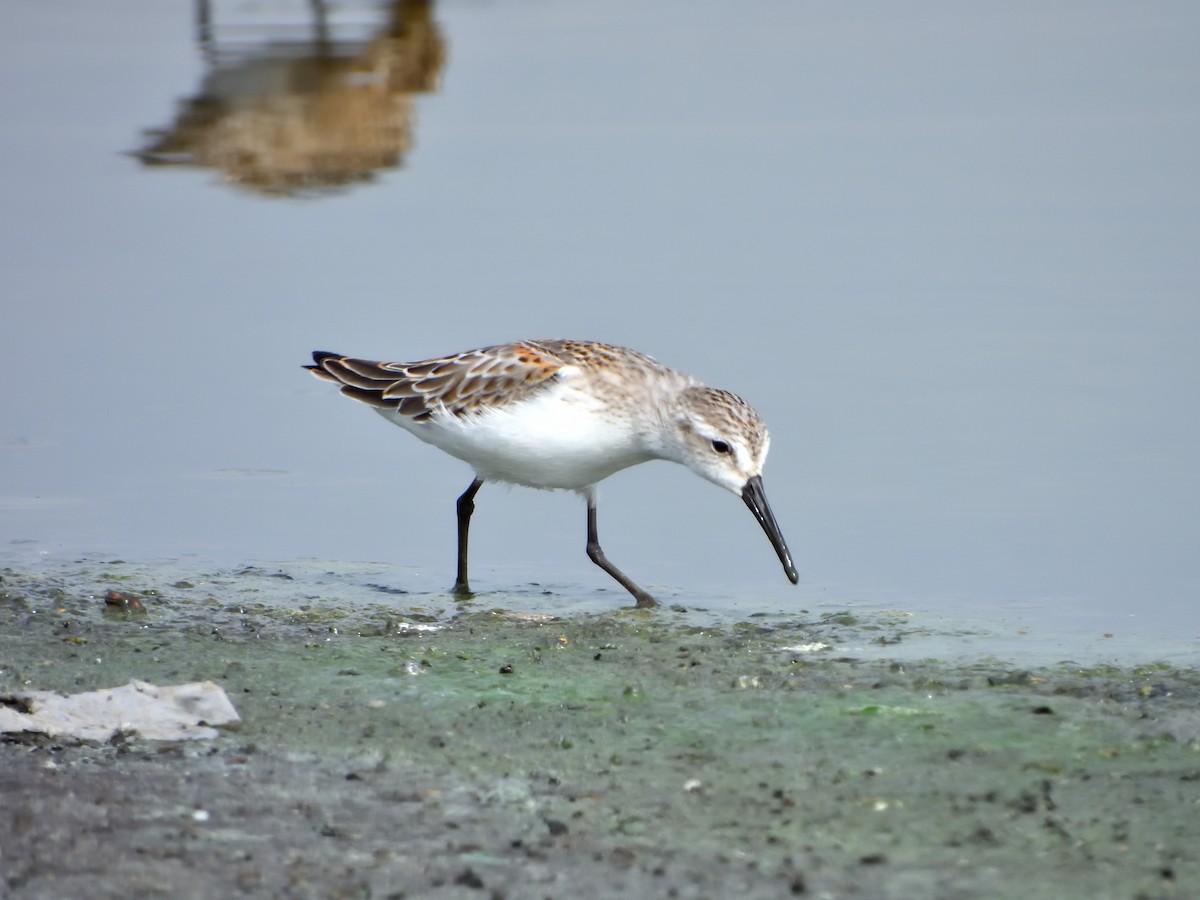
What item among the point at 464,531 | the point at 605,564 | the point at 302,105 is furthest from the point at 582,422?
the point at 302,105

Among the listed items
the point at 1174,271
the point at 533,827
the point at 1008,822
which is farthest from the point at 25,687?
the point at 1174,271

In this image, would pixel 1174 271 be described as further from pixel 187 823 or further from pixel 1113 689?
pixel 187 823

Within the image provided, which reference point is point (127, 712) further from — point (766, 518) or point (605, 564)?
point (766, 518)

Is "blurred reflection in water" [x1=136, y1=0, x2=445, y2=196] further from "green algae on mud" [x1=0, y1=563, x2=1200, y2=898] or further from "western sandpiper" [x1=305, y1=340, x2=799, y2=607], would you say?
"green algae on mud" [x1=0, y1=563, x2=1200, y2=898]

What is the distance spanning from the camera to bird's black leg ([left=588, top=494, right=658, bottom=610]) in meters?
7.71

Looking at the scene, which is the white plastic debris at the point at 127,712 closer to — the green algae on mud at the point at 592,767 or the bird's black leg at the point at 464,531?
the green algae on mud at the point at 592,767

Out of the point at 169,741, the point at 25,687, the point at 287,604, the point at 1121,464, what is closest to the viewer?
the point at 169,741

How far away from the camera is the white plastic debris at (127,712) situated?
5273 mm

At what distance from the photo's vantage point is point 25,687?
19.2ft

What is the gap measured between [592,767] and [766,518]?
106 inches

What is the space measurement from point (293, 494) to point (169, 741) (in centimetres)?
405

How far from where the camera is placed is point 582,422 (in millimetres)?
7801

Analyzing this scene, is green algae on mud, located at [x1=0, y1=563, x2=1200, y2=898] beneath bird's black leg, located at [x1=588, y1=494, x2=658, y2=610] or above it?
beneath

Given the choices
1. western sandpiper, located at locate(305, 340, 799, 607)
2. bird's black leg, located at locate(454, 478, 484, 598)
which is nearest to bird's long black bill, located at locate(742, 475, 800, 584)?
western sandpiper, located at locate(305, 340, 799, 607)
